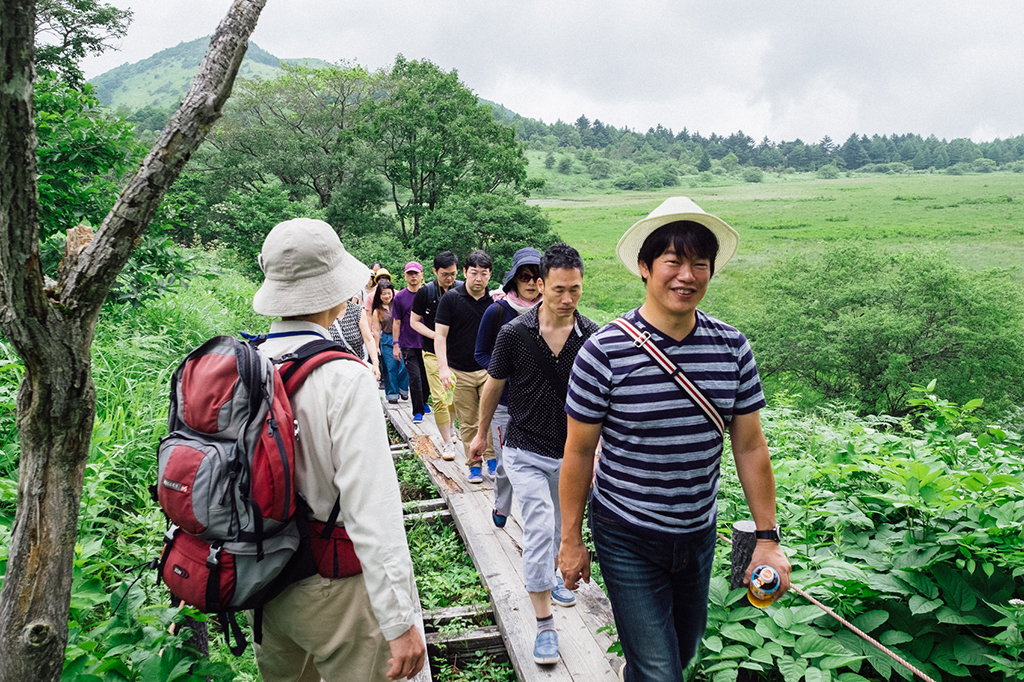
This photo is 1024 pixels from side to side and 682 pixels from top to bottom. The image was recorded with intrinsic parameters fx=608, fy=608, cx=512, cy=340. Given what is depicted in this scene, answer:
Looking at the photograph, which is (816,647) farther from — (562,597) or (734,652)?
(562,597)

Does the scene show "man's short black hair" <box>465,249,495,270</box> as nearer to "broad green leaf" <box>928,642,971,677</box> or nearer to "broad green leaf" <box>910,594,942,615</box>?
"broad green leaf" <box>910,594,942,615</box>

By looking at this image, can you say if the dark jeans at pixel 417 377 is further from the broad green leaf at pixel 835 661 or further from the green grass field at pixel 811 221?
the green grass field at pixel 811 221

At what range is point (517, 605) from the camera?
357cm

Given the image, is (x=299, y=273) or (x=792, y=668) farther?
(x=792, y=668)

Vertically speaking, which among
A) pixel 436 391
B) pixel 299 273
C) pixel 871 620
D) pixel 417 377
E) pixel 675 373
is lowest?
pixel 417 377

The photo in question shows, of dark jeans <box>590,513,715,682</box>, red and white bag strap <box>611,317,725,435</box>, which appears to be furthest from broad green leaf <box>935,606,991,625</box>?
red and white bag strap <box>611,317,725,435</box>

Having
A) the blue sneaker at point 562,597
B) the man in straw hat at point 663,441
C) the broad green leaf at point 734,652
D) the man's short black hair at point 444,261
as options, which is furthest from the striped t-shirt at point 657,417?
the man's short black hair at point 444,261

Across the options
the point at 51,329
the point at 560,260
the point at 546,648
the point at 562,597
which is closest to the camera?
the point at 51,329

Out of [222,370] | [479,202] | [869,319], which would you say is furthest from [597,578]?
[479,202]

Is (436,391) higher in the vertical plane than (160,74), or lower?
lower

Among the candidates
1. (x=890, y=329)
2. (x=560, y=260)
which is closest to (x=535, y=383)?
(x=560, y=260)

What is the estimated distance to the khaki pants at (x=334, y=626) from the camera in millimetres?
1802

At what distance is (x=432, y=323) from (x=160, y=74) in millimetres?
182107

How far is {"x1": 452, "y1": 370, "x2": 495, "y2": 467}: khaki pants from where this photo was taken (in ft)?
17.3
